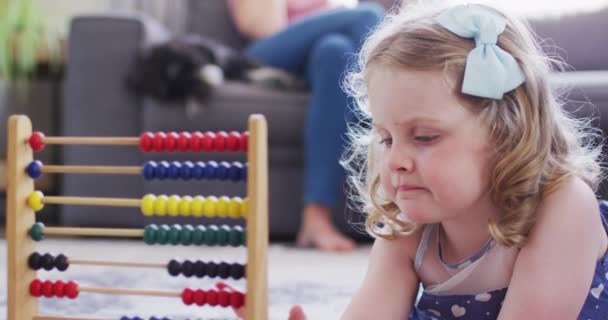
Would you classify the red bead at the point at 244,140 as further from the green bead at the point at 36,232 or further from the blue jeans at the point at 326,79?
the blue jeans at the point at 326,79

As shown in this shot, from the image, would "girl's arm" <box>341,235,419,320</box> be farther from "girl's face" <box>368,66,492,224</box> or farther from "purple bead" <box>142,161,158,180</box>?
"purple bead" <box>142,161,158,180</box>

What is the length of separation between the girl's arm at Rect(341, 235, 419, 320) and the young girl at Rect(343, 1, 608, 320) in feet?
0.26

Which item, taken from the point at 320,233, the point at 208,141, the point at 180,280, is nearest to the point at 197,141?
the point at 208,141

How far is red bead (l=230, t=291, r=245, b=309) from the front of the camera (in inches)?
42.0

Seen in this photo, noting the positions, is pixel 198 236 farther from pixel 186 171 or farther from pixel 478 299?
pixel 478 299

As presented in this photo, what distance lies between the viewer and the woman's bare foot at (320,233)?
2.03m

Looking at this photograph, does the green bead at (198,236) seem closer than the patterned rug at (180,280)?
Yes

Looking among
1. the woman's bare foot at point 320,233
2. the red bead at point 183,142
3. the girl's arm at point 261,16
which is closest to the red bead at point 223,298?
the red bead at point 183,142

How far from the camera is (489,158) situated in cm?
89

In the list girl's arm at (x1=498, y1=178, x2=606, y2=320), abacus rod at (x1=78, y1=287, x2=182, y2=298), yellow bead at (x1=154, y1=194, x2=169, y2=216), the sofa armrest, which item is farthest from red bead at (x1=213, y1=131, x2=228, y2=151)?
the sofa armrest

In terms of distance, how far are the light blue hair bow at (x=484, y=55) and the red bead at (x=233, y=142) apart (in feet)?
1.06

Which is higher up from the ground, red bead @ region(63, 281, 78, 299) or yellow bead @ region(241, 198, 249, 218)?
yellow bead @ region(241, 198, 249, 218)

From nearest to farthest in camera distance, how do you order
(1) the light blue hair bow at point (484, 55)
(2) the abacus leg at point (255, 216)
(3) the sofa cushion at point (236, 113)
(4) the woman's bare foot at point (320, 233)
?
(1) the light blue hair bow at point (484, 55) → (2) the abacus leg at point (255, 216) → (4) the woman's bare foot at point (320, 233) → (3) the sofa cushion at point (236, 113)

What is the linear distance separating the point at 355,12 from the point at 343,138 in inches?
15.0
